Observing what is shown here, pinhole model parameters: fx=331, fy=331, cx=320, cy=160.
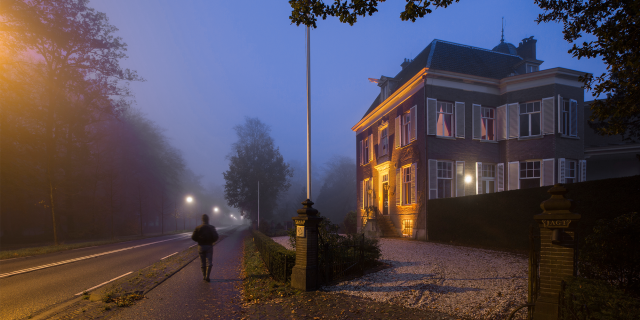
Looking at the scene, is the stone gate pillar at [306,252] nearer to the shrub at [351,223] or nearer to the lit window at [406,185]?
the lit window at [406,185]

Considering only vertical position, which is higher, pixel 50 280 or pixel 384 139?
pixel 384 139

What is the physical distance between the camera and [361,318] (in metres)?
5.82

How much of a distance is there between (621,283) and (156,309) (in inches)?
311

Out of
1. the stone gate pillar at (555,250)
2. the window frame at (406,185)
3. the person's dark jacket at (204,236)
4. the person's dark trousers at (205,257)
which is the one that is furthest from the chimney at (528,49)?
the person's dark trousers at (205,257)

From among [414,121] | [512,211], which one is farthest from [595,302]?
[414,121]

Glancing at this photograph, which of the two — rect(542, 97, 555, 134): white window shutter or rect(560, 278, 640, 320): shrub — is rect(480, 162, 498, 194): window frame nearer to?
rect(542, 97, 555, 134): white window shutter

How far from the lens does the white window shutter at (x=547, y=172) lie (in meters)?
18.9

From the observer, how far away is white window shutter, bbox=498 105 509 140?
67.3 ft

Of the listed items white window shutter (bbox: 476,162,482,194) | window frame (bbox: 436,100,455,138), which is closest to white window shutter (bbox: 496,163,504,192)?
white window shutter (bbox: 476,162,482,194)

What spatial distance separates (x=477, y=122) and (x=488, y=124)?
1.13 metres

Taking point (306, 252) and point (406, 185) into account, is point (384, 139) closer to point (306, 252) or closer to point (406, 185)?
point (406, 185)

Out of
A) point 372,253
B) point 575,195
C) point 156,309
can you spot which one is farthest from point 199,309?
point 575,195

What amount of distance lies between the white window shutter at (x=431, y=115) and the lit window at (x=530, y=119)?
5.40 meters

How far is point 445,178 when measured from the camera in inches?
793
